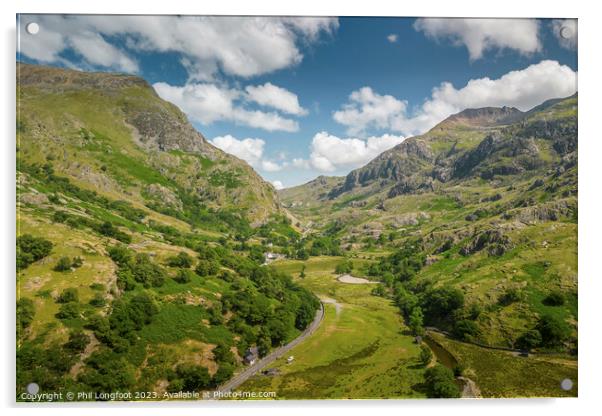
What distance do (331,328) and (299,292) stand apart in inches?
418

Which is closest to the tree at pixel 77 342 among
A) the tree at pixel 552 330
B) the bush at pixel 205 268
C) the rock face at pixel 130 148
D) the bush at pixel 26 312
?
the bush at pixel 26 312

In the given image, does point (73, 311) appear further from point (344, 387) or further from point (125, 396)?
point (344, 387)

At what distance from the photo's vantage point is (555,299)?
3747 centimetres

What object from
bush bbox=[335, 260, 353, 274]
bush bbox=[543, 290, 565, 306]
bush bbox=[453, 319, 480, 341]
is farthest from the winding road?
bush bbox=[335, 260, 353, 274]

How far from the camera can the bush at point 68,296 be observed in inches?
1137

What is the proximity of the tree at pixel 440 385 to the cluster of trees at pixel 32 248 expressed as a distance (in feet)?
103

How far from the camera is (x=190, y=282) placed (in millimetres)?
42094

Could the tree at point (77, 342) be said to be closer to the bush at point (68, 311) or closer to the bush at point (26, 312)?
the bush at point (68, 311)

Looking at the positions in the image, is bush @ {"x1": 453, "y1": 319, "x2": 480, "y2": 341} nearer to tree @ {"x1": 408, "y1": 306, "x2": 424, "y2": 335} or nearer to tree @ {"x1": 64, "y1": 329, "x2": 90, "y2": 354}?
tree @ {"x1": 408, "y1": 306, "x2": 424, "y2": 335}

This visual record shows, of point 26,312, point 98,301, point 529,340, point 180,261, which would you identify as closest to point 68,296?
point 98,301

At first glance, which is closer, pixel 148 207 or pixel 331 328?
pixel 331 328

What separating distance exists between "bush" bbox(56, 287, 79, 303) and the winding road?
15.0m

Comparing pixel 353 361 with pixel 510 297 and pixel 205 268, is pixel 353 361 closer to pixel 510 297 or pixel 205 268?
pixel 510 297
